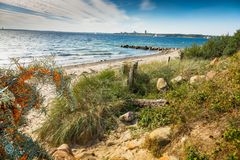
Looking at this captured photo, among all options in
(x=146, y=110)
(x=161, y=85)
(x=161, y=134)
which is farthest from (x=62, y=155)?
(x=161, y=85)

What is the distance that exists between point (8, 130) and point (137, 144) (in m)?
4.21

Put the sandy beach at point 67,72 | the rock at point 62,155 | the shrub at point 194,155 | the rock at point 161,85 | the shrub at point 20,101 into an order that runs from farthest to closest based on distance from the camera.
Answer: the rock at point 161,85
the sandy beach at point 67,72
the rock at point 62,155
the shrub at point 194,155
the shrub at point 20,101

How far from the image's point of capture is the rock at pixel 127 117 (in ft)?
22.2

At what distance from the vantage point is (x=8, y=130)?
150cm

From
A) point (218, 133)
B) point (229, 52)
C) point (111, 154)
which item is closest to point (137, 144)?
point (111, 154)

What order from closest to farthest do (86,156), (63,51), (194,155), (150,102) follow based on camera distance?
(194,155)
(86,156)
(150,102)
(63,51)

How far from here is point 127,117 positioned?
22.2ft

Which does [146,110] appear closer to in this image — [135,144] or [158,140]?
[135,144]

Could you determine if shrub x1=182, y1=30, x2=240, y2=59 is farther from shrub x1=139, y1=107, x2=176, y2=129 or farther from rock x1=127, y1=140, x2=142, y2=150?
rock x1=127, y1=140, x2=142, y2=150

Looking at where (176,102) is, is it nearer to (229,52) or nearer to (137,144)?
(137,144)

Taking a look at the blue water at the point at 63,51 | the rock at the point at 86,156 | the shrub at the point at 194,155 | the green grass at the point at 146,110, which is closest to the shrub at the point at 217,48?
the green grass at the point at 146,110

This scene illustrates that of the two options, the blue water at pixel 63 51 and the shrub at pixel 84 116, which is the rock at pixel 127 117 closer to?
the shrub at pixel 84 116

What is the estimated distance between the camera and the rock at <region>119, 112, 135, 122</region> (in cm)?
677

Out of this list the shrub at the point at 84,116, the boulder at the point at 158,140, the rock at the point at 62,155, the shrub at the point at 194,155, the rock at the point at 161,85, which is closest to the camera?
the shrub at the point at 194,155
